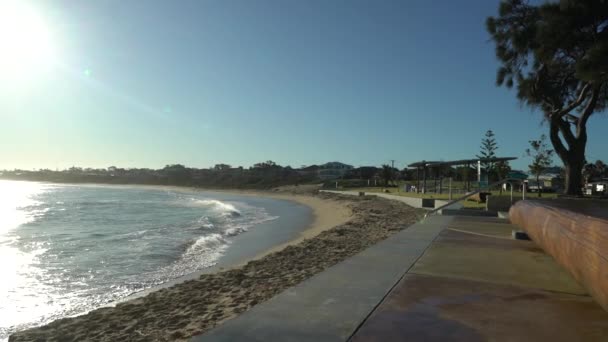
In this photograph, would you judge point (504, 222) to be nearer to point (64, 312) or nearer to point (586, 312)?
point (586, 312)

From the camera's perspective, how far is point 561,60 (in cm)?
1681

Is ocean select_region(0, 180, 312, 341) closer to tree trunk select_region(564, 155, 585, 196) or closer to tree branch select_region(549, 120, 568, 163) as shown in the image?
tree trunk select_region(564, 155, 585, 196)

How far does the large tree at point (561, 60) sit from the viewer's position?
47.5ft

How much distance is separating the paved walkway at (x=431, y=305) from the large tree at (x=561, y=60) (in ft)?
39.3

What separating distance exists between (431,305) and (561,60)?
1720 centimetres

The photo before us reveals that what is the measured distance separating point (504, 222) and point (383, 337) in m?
9.05

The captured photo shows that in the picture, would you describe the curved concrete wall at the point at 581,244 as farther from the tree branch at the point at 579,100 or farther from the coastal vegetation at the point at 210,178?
the coastal vegetation at the point at 210,178

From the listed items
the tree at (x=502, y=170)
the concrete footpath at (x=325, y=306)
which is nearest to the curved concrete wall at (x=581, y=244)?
the concrete footpath at (x=325, y=306)

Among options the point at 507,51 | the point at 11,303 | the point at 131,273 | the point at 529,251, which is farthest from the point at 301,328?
the point at 507,51

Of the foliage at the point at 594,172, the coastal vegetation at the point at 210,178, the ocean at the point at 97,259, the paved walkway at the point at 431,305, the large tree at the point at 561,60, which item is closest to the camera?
the paved walkway at the point at 431,305

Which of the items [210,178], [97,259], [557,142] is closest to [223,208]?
[97,259]

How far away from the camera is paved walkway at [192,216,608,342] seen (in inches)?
119

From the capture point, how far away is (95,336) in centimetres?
500

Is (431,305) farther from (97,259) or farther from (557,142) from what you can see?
(557,142)
